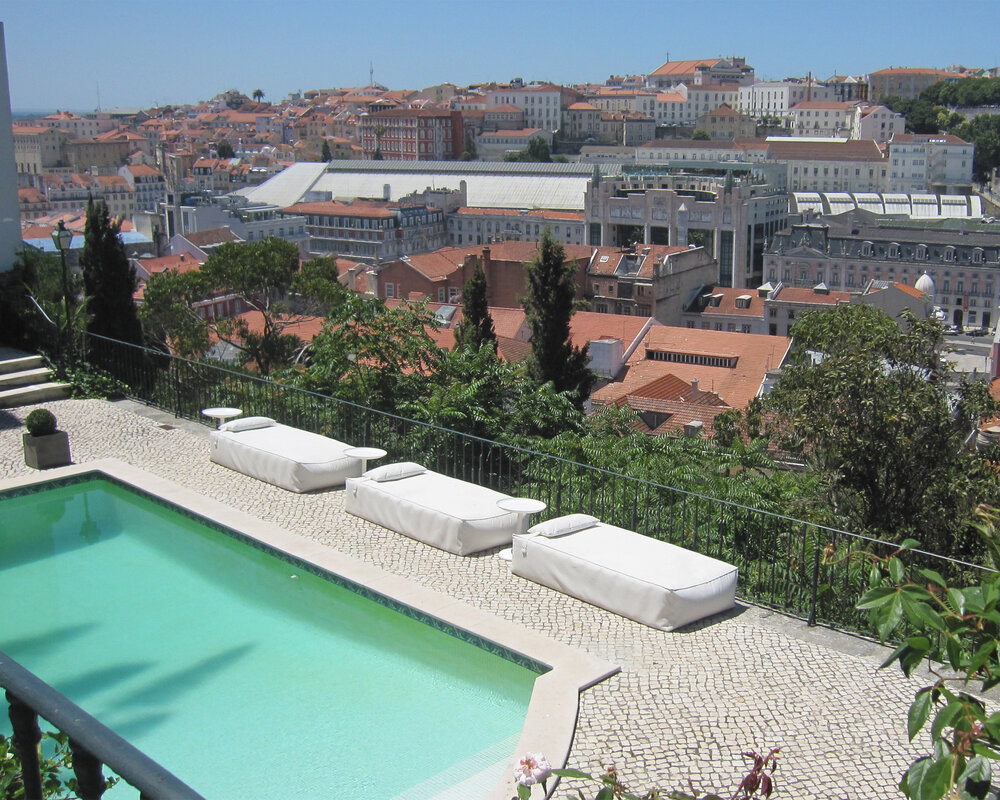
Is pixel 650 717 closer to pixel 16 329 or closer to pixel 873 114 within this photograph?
pixel 16 329

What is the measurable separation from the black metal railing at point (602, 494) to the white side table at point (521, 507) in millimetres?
482

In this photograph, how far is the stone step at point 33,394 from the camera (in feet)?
38.3

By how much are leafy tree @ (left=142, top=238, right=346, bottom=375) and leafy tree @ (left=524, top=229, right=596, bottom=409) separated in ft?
19.5

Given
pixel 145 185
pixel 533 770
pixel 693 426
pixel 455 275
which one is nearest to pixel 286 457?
pixel 533 770

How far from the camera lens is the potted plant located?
976cm

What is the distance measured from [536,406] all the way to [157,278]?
9978 mm

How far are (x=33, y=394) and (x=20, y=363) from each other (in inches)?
30.8

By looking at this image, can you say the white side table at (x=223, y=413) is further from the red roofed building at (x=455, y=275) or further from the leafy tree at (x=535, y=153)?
the leafy tree at (x=535, y=153)

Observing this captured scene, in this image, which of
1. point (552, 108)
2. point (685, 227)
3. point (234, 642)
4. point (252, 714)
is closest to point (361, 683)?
point (252, 714)

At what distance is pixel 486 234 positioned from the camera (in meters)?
87.8

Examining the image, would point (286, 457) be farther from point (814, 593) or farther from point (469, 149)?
point (469, 149)

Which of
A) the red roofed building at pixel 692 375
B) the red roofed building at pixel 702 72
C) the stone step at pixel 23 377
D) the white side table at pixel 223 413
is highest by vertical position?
the red roofed building at pixel 702 72

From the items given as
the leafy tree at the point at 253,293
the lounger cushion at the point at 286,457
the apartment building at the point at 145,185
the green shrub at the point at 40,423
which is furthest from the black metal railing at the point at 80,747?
Answer: the apartment building at the point at 145,185

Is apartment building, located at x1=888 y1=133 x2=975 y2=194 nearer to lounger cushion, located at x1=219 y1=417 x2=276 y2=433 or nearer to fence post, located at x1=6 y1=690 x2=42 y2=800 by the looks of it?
lounger cushion, located at x1=219 y1=417 x2=276 y2=433
